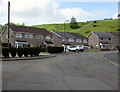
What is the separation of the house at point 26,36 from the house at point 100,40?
26226 mm

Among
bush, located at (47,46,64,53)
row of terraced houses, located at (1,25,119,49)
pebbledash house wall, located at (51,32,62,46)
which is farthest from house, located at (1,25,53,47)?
bush, located at (47,46,64,53)

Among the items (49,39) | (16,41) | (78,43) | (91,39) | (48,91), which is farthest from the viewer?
(91,39)

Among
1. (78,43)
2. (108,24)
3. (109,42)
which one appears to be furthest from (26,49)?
(108,24)

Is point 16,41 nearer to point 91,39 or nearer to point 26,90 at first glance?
point 91,39

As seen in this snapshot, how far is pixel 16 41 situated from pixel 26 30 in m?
7.05

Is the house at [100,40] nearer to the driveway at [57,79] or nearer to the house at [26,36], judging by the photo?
the house at [26,36]

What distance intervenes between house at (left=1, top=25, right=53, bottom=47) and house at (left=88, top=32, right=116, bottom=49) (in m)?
26.2

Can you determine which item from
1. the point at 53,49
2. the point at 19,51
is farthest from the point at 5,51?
the point at 53,49

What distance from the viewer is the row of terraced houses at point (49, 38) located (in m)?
63.4

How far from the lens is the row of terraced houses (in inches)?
2498

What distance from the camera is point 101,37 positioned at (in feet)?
301

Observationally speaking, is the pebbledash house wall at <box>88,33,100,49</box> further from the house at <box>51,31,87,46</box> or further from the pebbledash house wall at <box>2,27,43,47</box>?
the pebbledash house wall at <box>2,27,43,47</box>

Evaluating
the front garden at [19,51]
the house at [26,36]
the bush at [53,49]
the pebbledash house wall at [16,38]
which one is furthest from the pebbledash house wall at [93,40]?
the front garden at [19,51]

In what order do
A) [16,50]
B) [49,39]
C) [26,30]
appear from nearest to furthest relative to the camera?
[16,50], [26,30], [49,39]
